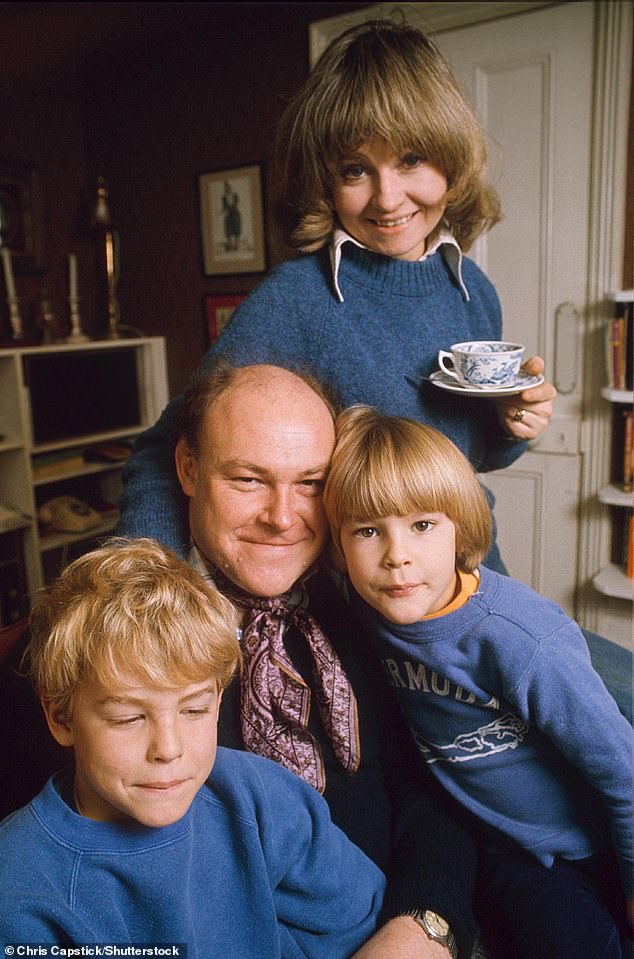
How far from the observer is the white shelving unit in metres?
3.20

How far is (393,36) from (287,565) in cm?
76

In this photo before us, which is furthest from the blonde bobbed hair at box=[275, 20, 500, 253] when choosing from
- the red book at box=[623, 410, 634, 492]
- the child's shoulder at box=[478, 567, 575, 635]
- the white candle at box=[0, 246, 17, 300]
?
the white candle at box=[0, 246, 17, 300]

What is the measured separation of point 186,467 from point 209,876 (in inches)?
19.4

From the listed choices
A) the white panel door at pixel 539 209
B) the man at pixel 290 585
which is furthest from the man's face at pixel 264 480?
the white panel door at pixel 539 209

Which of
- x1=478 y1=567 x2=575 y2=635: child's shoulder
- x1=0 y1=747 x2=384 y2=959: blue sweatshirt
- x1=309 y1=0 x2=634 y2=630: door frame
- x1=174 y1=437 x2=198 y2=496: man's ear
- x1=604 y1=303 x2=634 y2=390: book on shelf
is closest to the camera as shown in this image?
x1=0 y1=747 x2=384 y2=959: blue sweatshirt

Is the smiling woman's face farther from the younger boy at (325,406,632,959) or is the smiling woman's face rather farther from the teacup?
the younger boy at (325,406,632,959)

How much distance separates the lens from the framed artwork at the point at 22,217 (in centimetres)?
364

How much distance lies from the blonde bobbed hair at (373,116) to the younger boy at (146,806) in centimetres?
66

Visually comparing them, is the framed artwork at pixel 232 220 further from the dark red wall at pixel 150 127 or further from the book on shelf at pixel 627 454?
the book on shelf at pixel 627 454

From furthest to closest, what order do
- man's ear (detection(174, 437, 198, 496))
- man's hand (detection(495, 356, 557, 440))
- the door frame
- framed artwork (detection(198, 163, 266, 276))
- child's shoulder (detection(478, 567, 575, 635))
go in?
1. framed artwork (detection(198, 163, 266, 276))
2. the door frame
3. man's hand (detection(495, 356, 557, 440))
4. man's ear (detection(174, 437, 198, 496))
5. child's shoulder (detection(478, 567, 575, 635))

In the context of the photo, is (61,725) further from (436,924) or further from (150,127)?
(150,127)

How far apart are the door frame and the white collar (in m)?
1.47

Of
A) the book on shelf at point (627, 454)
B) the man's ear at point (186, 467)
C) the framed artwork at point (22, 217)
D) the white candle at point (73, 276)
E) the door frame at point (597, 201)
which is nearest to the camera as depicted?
the man's ear at point (186, 467)

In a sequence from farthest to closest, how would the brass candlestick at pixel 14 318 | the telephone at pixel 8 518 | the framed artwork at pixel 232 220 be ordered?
the brass candlestick at pixel 14 318 < the framed artwork at pixel 232 220 < the telephone at pixel 8 518
